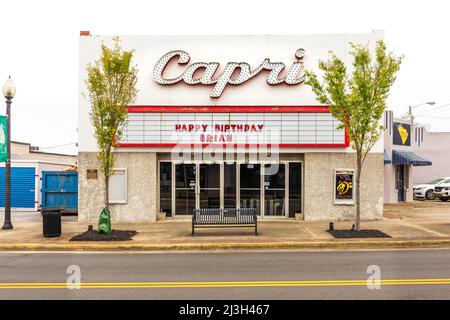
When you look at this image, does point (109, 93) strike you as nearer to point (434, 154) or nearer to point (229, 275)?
point (229, 275)

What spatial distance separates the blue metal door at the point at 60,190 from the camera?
822 inches

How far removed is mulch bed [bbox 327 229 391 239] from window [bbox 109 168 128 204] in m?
8.62

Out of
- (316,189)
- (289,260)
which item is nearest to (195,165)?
(316,189)

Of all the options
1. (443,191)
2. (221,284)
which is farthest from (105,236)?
(443,191)

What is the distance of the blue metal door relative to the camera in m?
20.9

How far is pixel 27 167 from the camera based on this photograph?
23.5 metres

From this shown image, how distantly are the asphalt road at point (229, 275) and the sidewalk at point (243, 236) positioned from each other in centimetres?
67

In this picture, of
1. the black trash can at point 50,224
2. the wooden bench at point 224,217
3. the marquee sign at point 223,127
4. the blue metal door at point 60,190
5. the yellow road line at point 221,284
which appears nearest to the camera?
the yellow road line at point 221,284

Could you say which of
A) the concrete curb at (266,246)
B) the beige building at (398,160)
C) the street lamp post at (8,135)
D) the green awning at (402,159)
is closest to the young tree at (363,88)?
the concrete curb at (266,246)

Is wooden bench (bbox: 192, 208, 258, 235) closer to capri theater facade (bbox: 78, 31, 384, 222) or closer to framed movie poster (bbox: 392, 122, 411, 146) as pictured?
capri theater facade (bbox: 78, 31, 384, 222)

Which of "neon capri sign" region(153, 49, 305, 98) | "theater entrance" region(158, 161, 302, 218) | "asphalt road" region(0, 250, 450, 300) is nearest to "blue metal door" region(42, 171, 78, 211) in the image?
"theater entrance" region(158, 161, 302, 218)

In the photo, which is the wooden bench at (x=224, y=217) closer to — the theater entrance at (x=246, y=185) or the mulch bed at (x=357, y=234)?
the mulch bed at (x=357, y=234)

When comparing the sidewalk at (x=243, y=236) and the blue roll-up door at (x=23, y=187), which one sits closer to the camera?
the sidewalk at (x=243, y=236)
